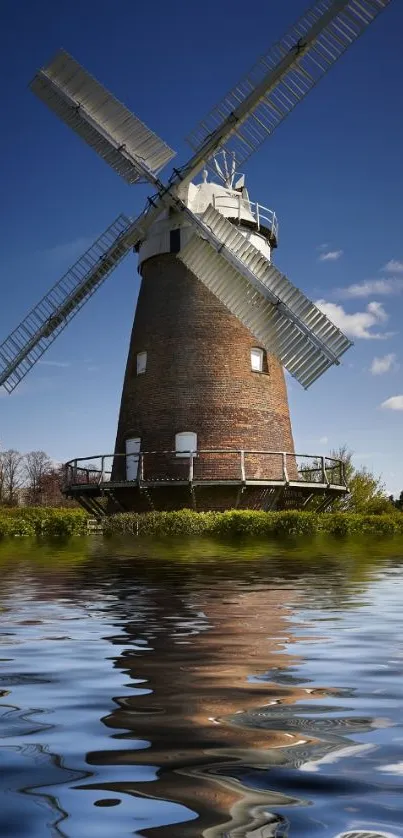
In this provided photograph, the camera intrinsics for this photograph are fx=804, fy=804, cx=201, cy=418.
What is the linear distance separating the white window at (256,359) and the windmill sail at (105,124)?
6667 mm

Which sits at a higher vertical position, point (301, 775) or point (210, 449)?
point (210, 449)

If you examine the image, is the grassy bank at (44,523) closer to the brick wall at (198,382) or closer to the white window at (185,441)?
the brick wall at (198,382)

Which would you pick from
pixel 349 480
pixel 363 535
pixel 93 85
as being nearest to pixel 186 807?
pixel 363 535

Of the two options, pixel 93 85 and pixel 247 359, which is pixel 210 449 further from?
Result: pixel 93 85

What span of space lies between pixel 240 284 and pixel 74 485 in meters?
8.78

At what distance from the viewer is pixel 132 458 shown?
26031 millimetres

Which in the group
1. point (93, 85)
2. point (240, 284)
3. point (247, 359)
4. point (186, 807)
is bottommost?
point (186, 807)

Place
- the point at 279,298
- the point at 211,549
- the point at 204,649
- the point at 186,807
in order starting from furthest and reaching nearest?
1. the point at 279,298
2. the point at 211,549
3. the point at 204,649
4. the point at 186,807

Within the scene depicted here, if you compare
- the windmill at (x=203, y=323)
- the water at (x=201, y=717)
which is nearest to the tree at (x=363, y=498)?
the windmill at (x=203, y=323)

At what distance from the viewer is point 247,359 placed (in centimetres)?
2558

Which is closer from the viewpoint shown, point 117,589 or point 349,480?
point 117,589

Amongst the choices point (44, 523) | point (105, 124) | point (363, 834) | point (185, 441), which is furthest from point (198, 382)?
point (363, 834)

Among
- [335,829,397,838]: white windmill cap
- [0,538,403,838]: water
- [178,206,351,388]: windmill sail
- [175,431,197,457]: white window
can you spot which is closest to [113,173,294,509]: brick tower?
[175,431,197,457]: white window

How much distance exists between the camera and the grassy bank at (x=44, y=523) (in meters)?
24.7
